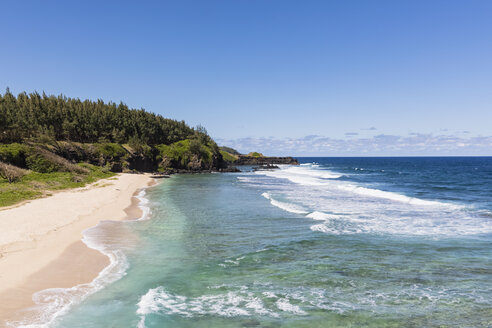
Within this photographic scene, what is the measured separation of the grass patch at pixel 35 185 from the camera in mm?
26314

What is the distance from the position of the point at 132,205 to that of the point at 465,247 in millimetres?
27075

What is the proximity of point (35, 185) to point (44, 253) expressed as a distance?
25.1 metres

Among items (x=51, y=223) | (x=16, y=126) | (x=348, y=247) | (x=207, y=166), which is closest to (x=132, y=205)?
(x=51, y=223)

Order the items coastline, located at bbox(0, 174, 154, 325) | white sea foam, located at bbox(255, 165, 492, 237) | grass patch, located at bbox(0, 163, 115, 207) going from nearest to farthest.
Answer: coastline, located at bbox(0, 174, 154, 325)
white sea foam, located at bbox(255, 165, 492, 237)
grass patch, located at bbox(0, 163, 115, 207)

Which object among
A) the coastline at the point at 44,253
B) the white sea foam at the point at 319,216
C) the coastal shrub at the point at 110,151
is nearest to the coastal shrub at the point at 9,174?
the coastline at the point at 44,253

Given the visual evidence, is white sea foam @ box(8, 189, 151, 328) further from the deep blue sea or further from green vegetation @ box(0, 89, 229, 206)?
green vegetation @ box(0, 89, 229, 206)

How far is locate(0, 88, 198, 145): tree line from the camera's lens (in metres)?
60.8

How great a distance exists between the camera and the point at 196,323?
8367 millimetres

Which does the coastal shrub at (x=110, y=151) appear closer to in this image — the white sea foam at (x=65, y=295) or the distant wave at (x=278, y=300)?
A: the white sea foam at (x=65, y=295)

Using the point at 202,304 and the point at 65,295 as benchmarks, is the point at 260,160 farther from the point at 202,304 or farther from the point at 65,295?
the point at 65,295

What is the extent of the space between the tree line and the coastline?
43322 millimetres

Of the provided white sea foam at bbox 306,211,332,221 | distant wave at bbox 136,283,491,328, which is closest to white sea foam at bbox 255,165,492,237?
white sea foam at bbox 306,211,332,221

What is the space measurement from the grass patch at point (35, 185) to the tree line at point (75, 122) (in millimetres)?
21002

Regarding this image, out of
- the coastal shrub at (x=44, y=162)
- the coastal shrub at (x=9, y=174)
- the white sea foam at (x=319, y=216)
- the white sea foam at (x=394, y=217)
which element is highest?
the coastal shrub at (x=44, y=162)
